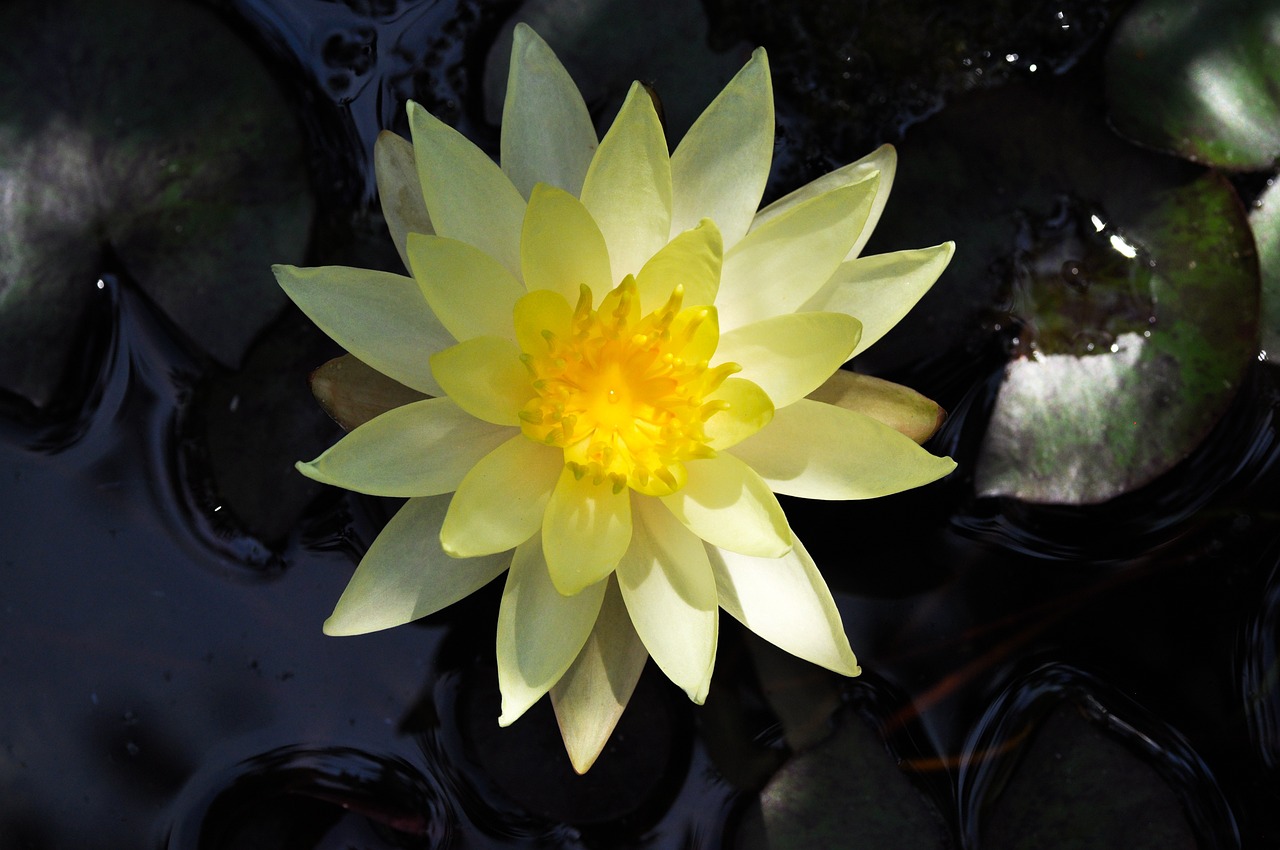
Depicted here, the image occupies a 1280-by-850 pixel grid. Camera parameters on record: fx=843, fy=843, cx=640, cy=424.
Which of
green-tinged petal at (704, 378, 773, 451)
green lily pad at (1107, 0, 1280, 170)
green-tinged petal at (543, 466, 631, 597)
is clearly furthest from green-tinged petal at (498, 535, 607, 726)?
green lily pad at (1107, 0, 1280, 170)

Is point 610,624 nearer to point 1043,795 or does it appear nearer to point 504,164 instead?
point 504,164

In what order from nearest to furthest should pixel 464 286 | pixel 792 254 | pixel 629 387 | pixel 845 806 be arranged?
1. pixel 464 286
2. pixel 792 254
3. pixel 629 387
4. pixel 845 806

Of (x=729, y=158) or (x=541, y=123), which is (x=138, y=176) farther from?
(x=729, y=158)

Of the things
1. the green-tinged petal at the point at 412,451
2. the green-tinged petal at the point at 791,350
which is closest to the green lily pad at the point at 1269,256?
the green-tinged petal at the point at 791,350

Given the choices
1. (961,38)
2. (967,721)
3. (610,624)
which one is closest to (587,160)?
(610,624)

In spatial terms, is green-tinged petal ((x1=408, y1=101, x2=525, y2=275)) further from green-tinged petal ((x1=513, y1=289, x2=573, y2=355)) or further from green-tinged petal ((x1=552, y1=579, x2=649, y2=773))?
green-tinged petal ((x1=552, y1=579, x2=649, y2=773))

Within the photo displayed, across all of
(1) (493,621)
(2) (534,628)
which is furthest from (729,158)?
(1) (493,621)
